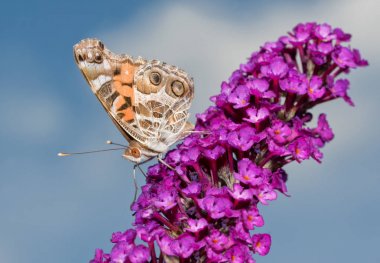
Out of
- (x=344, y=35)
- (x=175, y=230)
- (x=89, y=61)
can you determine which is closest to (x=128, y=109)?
(x=89, y=61)

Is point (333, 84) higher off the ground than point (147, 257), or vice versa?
point (333, 84)

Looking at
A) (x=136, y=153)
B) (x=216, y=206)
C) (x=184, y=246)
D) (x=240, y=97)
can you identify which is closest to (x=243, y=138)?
(x=240, y=97)

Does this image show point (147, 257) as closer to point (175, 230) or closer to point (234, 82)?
point (175, 230)

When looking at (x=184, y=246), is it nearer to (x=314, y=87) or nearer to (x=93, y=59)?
(x=314, y=87)

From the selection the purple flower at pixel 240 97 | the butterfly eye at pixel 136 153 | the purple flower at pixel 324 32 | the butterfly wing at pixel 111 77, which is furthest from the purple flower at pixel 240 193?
the butterfly wing at pixel 111 77

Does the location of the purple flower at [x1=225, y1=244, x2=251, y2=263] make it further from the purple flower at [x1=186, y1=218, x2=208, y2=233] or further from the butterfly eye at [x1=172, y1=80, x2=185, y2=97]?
the butterfly eye at [x1=172, y1=80, x2=185, y2=97]
